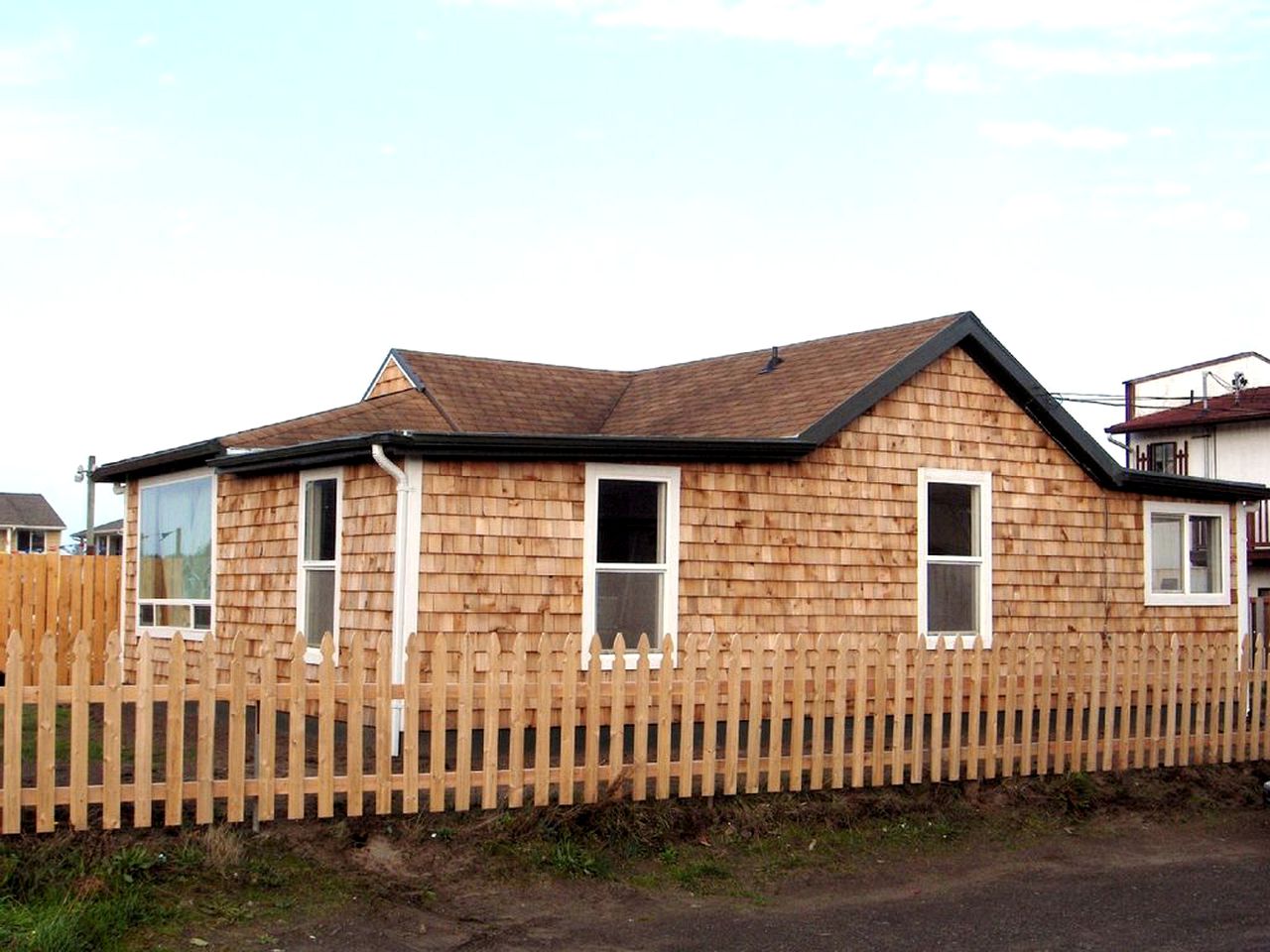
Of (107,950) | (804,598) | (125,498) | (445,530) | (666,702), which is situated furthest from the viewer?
(125,498)

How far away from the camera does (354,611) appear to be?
41.3 ft

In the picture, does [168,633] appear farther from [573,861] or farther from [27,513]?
[27,513]

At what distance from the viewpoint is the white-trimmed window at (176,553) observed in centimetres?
1566

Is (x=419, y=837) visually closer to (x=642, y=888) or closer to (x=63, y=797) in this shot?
(x=642, y=888)

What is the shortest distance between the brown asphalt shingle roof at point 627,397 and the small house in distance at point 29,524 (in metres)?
63.3

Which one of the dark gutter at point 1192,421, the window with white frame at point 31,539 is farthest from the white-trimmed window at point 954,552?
the window with white frame at point 31,539

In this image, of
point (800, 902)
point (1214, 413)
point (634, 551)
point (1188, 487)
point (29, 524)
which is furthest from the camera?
point (29, 524)

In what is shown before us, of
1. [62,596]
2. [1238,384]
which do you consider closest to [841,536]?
[62,596]

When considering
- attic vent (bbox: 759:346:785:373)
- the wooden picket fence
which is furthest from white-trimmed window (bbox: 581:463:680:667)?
the wooden picket fence

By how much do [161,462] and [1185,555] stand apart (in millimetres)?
11452

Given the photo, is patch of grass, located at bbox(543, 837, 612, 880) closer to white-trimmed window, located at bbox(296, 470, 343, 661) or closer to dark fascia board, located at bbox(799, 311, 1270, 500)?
white-trimmed window, located at bbox(296, 470, 343, 661)

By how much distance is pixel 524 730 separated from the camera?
1049 cm

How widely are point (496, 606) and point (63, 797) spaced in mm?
4300

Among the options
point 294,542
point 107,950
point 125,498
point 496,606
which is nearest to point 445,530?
point 496,606
